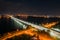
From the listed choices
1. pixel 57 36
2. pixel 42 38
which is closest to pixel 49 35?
pixel 42 38

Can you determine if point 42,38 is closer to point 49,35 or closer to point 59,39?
point 49,35

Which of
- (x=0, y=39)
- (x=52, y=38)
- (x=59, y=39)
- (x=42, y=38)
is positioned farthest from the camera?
(x=0, y=39)

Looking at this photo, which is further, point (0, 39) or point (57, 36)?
point (0, 39)

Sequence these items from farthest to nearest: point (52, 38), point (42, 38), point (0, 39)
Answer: point (0, 39), point (42, 38), point (52, 38)

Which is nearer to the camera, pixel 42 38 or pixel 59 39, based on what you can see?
pixel 59 39

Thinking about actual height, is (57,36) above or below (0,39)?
above

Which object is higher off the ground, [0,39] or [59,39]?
[59,39]

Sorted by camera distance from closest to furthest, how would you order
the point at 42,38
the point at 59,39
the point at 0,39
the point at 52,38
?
the point at 59,39
the point at 52,38
the point at 42,38
the point at 0,39

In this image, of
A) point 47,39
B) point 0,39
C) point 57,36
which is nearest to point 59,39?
point 57,36

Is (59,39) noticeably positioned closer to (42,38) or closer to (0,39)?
(42,38)
